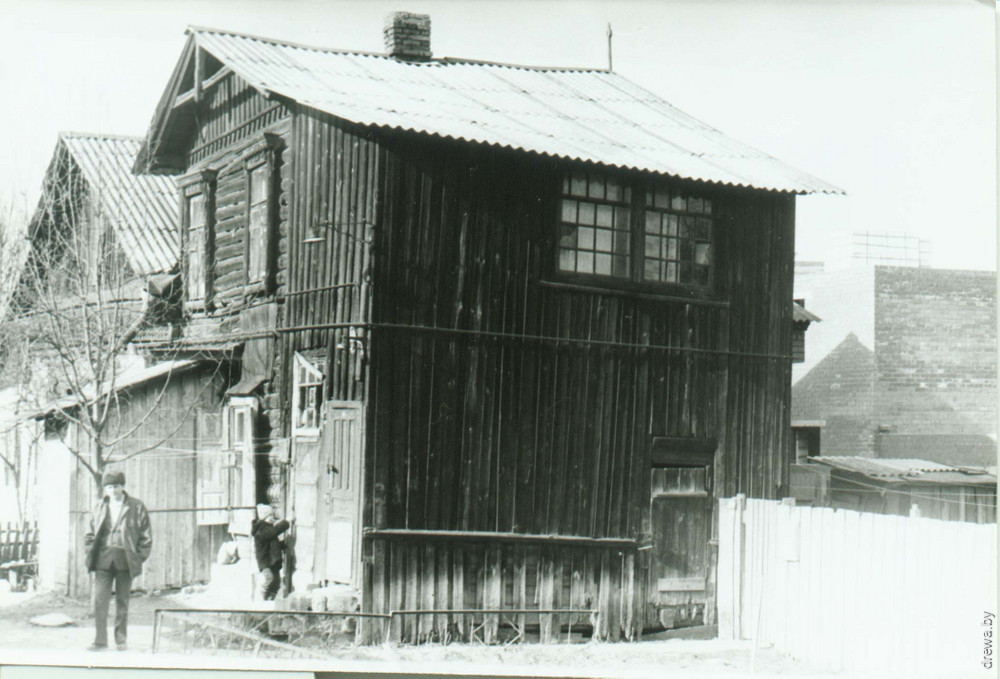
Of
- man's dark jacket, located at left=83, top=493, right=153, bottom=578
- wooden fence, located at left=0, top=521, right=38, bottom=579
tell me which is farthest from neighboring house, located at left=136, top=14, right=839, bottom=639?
wooden fence, located at left=0, top=521, right=38, bottom=579

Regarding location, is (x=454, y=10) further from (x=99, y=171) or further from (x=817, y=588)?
(x=817, y=588)

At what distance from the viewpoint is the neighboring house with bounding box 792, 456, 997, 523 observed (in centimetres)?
1366

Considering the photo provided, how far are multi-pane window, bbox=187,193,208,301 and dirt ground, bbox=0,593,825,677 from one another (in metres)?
4.21

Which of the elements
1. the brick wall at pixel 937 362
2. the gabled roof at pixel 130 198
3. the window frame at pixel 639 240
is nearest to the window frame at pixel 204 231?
the gabled roof at pixel 130 198

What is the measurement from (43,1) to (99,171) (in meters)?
2.38

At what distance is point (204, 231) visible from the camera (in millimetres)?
14492

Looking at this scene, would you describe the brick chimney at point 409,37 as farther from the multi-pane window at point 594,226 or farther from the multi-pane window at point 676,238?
the multi-pane window at point 676,238

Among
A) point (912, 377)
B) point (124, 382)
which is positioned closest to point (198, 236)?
point (124, 382)

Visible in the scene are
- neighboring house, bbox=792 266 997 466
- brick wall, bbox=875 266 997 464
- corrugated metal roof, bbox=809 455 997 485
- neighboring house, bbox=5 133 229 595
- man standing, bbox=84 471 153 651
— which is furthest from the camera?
corrugated metal roof, bbox=809 455 997 485

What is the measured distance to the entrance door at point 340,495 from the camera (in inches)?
449

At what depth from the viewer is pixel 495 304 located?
11.9 m

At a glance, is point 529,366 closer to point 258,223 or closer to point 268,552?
point 268,552

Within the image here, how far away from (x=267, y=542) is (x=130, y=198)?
509cm

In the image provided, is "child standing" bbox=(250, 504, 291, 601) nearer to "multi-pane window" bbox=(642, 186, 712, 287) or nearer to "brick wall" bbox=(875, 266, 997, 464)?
"multi-pane window" bbox=(642, 186, 712, 287)
